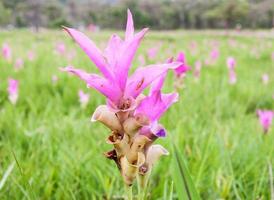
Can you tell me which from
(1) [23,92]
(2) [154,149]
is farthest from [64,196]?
(1) [23,92]

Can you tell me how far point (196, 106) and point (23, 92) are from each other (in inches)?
52.2

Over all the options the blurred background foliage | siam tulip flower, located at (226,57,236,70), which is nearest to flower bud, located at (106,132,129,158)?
siam tulip flower, located at (226,57,236,70)

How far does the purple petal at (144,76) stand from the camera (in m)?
0.55

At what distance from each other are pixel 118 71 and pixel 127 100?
0.04m

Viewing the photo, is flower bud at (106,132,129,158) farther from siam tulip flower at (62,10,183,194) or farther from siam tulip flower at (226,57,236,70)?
siam tulip flower at (226,57,236,70)

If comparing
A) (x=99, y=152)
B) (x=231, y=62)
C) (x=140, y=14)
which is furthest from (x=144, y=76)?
(x=140, y=14)

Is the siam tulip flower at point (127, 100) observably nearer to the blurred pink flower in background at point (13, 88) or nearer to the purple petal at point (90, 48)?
the purple petal at point (90, 48)

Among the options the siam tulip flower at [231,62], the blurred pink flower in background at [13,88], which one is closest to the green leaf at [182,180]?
the siam tulip flower at [231,62]

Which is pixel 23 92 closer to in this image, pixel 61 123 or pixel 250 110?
pixel 61 123

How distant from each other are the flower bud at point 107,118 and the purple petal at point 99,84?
0.07ft

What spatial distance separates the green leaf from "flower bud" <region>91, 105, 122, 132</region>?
96 millimetres

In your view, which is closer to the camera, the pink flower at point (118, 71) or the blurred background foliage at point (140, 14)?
the pink flower at point (118, 71)

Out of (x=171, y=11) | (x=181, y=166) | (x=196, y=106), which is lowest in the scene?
(x=171, y=11)

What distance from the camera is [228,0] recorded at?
37.8 metres
